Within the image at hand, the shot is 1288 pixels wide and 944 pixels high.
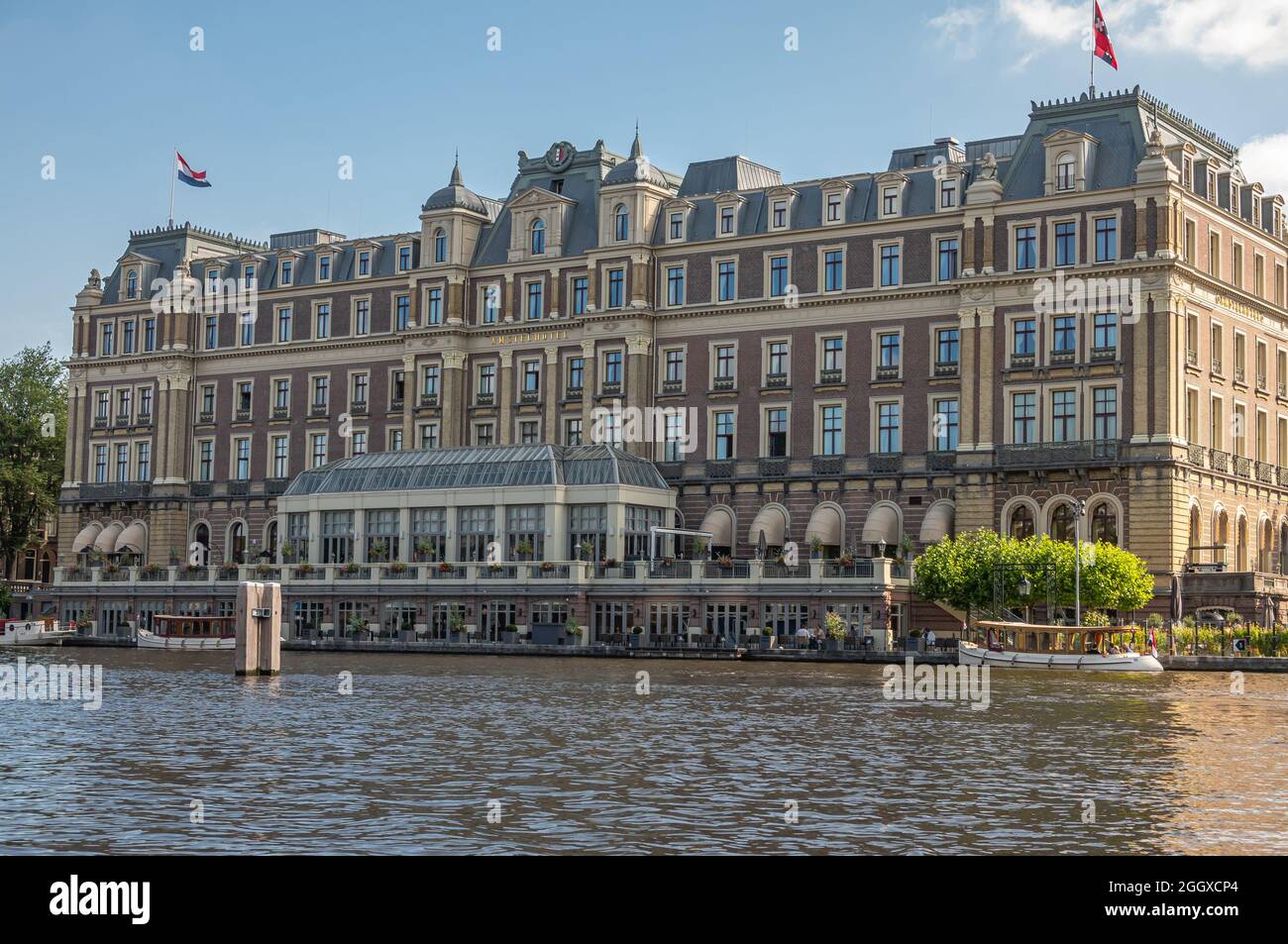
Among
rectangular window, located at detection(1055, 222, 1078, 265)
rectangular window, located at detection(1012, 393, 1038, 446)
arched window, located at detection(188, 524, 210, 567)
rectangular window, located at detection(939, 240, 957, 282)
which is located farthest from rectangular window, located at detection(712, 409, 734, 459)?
arched window, located at detection(188, 524, 210, 567)

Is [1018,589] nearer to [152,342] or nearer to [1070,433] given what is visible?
[1070,433]

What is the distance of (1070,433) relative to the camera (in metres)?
90.4

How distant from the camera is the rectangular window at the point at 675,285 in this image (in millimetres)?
105956

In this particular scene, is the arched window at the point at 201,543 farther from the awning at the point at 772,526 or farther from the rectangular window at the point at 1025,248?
the rectangular window at the point at 1025,248

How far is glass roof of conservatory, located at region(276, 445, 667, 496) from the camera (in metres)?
100

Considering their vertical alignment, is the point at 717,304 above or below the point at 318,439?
above

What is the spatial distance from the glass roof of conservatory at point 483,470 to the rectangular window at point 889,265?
17.4 m

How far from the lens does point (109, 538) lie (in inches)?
4892

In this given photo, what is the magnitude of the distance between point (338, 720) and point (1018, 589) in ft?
144

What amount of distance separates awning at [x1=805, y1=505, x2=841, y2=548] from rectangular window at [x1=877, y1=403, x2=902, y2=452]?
4.42 metres

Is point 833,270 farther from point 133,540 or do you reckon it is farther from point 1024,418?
point 133,540

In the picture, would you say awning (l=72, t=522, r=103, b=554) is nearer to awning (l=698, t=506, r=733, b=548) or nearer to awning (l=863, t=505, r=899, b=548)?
awning (l=698, t=506, r=733, b=548)

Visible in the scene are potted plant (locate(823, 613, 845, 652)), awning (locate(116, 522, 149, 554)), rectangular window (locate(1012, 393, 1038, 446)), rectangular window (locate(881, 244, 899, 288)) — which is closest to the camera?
potted plant (locate(823, 613, 845, 652))

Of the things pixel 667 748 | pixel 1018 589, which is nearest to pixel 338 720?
pixel 667 748
